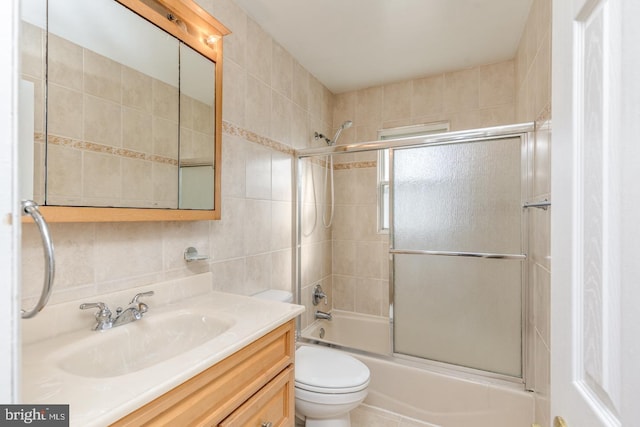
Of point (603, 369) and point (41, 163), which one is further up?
point (41, 163)

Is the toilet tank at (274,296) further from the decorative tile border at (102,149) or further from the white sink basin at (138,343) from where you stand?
the decorative tile border at (102,149)

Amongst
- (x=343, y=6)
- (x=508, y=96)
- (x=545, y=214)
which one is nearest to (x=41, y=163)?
(x=343, y=6)

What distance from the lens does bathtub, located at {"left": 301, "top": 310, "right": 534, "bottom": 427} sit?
1.65 metres

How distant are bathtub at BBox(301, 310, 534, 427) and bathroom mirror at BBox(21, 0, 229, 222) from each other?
1505mm

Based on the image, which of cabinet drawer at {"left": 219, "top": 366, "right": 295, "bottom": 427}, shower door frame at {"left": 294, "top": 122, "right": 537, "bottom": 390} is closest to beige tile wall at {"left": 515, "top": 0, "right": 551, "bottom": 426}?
shower door frame at {"left": 294, "top": 122, "right": 537, "bottom": 390}

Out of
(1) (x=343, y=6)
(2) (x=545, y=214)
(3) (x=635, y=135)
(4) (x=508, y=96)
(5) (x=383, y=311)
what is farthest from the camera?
(5) (x=383, y=311)

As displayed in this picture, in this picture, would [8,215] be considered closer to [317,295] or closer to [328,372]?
[328,372]

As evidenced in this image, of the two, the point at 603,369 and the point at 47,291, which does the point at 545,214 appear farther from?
the point at 47,291

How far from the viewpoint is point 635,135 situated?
0.35m

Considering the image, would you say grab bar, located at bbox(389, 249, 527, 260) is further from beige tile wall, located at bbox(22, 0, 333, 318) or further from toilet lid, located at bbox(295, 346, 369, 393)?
beige tile wall, located at bbox(22, 0, 333, 318)

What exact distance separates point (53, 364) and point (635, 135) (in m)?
1.26

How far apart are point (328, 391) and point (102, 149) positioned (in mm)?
1439

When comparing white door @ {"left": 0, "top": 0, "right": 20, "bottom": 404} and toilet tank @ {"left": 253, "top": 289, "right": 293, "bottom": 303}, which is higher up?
white door @ {"left": 0, "top": 0, "right": 20, "bottom": 404}

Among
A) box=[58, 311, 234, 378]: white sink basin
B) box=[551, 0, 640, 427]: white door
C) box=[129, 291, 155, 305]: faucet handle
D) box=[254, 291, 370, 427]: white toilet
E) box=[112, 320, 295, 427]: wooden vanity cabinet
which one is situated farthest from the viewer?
box=[254, 291, 370, 427]: white toilet
